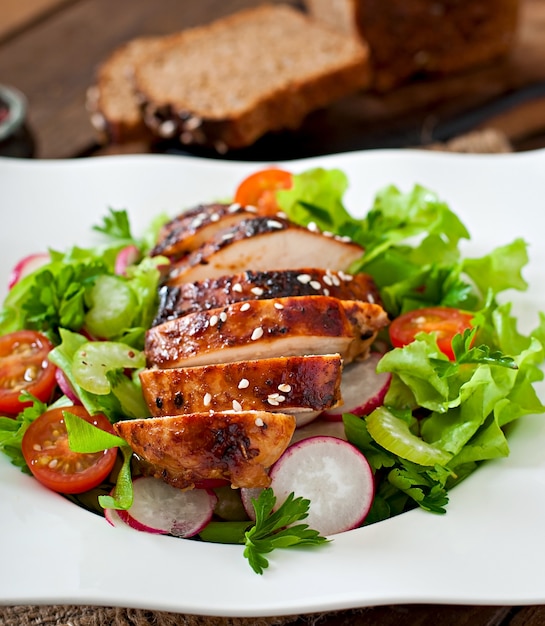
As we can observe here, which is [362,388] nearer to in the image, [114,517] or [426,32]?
[114,517]

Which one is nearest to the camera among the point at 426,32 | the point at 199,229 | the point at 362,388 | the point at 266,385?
the point at 266,385

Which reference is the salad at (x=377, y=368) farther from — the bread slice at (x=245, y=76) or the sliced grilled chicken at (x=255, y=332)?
the bread slice at (x=245, y=76)

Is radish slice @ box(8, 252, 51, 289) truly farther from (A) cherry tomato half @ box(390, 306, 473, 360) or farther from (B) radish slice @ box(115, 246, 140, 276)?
(A) cherry tomato half @ box(390, 306, 473, 360)

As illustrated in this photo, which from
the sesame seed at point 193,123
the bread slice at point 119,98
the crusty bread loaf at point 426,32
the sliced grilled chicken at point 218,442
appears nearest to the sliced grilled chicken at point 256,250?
the sliced grilled chicken at point 218,442

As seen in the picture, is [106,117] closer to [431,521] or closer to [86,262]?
[86,262]

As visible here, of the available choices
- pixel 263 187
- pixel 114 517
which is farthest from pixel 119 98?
pixel 114 517

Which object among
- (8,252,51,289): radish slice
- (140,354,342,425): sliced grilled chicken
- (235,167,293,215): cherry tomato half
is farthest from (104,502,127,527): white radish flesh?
(235,167,293,215): cherry tomato half
